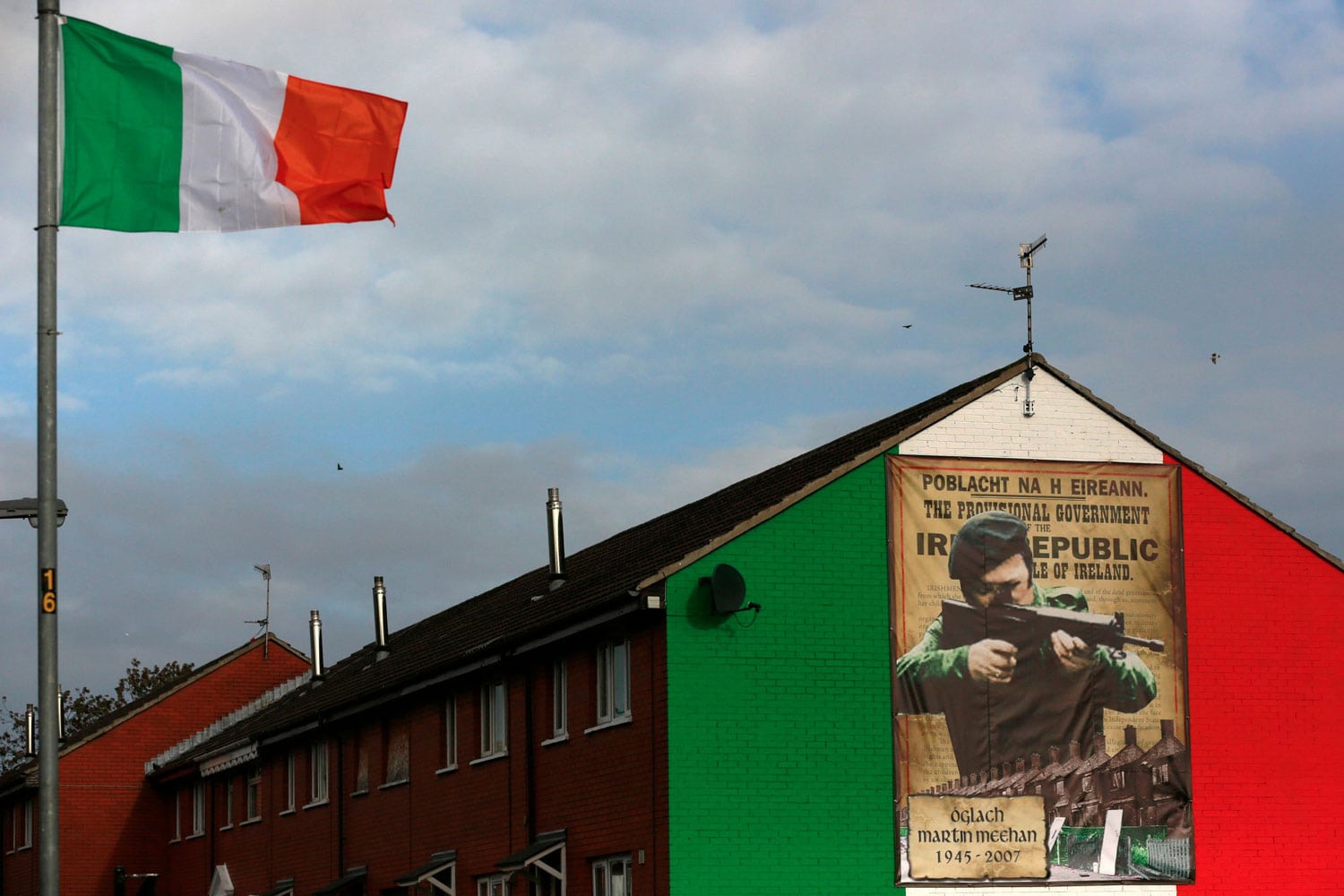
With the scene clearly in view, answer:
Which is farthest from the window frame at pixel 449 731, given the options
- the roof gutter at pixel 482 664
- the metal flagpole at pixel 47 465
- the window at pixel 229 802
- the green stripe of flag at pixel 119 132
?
the metal flagpole at pixel 47 465

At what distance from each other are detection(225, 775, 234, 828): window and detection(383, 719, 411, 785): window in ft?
40.5

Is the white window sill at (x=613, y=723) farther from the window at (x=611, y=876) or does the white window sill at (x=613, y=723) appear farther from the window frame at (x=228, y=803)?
the window frame at (x=228, y=803)

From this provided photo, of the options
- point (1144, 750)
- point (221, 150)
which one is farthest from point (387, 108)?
point (1144, 750)

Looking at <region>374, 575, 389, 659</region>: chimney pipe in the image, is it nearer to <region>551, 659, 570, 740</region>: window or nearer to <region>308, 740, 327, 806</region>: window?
<region>308, 740, 327, 806</region>: window

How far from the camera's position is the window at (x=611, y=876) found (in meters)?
26.6

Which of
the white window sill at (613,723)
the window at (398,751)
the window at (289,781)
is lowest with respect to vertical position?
the window at (289,781)

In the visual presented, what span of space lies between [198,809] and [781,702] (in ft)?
96.4

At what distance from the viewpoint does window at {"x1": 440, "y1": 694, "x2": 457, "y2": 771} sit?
110 ft

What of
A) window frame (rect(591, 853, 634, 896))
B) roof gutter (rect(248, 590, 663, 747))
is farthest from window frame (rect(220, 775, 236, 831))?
window frame (rect(591, 853, 634, 896))

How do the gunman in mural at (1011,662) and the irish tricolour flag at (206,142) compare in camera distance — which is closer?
the irish tricolour flag at (206,142)

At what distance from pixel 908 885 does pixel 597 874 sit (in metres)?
4.48

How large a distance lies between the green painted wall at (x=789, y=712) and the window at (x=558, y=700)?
394cm

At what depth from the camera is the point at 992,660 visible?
88.6ft

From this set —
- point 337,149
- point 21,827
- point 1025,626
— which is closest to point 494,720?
point 1025,626
